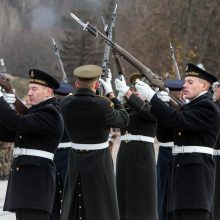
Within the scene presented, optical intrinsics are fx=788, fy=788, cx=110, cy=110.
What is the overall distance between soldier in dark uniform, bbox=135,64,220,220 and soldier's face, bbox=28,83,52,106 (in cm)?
89

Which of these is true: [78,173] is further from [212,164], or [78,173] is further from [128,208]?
[128,208]

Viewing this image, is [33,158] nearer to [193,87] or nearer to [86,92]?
[86,92]

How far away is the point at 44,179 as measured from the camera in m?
7.15

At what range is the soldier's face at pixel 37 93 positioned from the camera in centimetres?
729

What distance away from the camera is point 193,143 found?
24.3 ft

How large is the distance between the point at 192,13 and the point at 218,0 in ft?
4.77

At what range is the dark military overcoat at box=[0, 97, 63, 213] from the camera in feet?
23.0

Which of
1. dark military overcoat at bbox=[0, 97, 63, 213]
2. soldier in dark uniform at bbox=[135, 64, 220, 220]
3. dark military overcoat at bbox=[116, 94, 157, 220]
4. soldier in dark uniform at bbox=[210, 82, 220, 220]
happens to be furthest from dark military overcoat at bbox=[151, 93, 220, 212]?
dark military overcoat at bbox=[116, 94, 157, 220]

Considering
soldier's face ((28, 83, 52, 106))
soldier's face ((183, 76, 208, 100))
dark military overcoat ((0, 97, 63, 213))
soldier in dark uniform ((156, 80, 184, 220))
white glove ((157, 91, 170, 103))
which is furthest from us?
soldier in dark uniform ((156, 80, 184, 220))

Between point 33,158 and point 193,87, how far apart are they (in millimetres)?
1684

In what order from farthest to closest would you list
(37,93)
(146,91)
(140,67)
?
(140,67), (146,91), (37,93)

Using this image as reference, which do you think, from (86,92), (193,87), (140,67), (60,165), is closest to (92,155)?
(86,92)

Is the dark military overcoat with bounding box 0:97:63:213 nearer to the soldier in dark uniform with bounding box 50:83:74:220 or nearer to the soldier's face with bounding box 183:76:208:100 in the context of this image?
the soldier's face with bounding box 183:76:208:100

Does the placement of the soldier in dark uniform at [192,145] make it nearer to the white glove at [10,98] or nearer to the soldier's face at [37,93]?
the soldier's face at [37,93]
